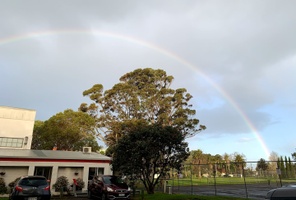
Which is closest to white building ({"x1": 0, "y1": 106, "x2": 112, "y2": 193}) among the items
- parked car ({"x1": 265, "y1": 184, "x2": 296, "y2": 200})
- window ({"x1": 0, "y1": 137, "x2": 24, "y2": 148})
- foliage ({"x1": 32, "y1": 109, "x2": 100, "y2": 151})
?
window ({"x1": 0, "y1": 137, "x2": 24, "y2": 148})

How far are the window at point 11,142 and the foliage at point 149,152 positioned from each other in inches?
610

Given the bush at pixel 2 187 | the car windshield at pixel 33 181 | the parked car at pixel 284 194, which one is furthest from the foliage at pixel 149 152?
the parked car at pixel 284 194

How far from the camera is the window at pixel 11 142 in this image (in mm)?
26616

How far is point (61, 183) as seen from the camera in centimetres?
1956

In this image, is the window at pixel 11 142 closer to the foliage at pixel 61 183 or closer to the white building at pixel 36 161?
the white building at pixel 36 161

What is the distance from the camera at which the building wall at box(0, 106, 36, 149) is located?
2695 cm

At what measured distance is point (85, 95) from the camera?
3366 cm

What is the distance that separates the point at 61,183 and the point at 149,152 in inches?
340

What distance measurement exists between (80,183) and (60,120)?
16748 millimetres

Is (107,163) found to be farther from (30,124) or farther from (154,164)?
(30,124)

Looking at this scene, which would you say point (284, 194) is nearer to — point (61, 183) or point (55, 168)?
point (61, 183)

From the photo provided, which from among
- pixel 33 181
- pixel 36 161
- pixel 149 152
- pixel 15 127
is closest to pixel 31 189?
pixel 33 181

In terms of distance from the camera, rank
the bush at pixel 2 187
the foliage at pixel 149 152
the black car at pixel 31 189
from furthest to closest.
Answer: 1. the bush at pixel 2 187
2. the foliage at pixel 149 152
3. the black car at pixel 31 189

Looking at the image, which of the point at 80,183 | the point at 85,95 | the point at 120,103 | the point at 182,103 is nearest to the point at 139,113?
the point at 120,103
